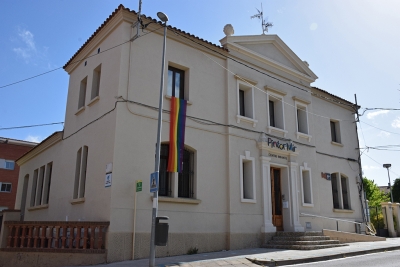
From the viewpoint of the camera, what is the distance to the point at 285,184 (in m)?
16.5

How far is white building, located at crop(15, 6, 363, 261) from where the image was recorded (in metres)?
12.1

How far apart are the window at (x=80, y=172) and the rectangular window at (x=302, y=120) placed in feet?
34.4

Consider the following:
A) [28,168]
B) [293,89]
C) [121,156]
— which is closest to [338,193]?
[293,89]

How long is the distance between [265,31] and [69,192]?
39.7ft

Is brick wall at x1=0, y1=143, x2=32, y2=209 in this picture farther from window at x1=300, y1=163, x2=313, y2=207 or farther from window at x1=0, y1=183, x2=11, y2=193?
window at x1=300, y1=163, x2=313, y2=207

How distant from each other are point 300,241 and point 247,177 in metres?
3.20

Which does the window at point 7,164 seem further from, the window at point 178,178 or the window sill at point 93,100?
the window at point 178,178

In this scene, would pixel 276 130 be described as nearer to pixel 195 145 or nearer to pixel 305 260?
pixel 195 145

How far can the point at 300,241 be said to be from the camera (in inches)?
555

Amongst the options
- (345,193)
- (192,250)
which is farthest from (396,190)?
(192,250)

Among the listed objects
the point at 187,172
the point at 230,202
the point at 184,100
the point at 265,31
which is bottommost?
the point at 230,202

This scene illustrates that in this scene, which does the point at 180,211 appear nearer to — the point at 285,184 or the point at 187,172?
the point at 187,172

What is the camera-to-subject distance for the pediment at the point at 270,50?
16.2m

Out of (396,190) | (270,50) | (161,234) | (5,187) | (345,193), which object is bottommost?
(161,234)
